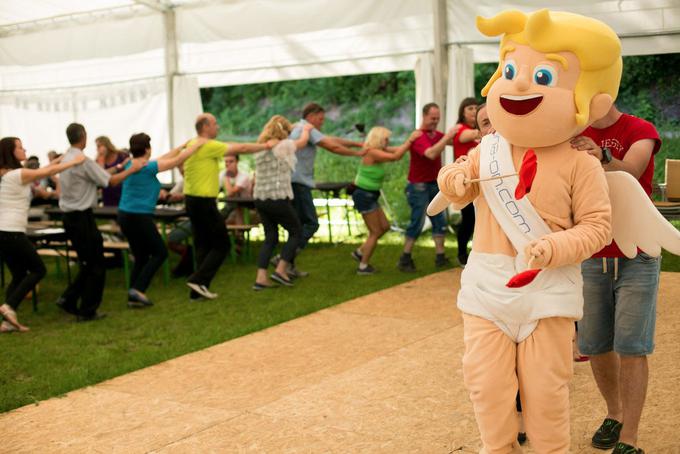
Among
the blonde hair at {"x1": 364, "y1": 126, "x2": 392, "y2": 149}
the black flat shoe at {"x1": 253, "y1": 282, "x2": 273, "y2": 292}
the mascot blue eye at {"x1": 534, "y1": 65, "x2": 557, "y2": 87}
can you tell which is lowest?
the black flat shoe at {"x1": 253, "y1": 282, "x2": 273, "y2": 292}

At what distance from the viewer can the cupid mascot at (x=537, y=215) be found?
3.29 metres

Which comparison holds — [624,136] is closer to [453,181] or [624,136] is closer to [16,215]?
[453,181]

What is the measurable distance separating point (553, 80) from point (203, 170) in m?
5.98

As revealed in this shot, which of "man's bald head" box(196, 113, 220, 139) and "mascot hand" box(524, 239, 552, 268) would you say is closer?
"mascot hand" box(524, 239, 552, 268)

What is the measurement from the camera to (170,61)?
14.9 meters

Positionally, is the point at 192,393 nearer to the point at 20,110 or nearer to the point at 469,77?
the point at 469,77

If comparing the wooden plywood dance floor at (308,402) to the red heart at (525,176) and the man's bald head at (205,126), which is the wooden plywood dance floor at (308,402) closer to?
the red heart at (525,176)

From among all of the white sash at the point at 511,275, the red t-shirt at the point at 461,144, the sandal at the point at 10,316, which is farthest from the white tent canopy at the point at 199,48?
the white sash at the point at 511,275

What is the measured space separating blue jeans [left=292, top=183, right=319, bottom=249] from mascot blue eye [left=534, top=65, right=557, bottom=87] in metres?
6.76

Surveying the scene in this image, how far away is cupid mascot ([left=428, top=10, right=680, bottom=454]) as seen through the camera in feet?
10.8

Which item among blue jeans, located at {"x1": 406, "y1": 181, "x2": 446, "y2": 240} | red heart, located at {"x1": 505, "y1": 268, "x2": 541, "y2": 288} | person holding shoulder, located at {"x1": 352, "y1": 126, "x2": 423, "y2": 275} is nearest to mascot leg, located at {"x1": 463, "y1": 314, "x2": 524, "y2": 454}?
red heart, located at {"x1": 505, "y1": 268, "x2": 541, "y2": 288}

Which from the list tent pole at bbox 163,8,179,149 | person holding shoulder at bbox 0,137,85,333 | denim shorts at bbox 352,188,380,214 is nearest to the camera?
person holding shoulder at bbox 0,137,85,333

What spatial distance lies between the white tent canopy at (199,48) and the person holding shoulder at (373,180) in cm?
267

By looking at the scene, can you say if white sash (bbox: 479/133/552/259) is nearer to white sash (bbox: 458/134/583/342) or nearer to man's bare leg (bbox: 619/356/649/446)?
white sash (bbox: 458/134/583/342)
